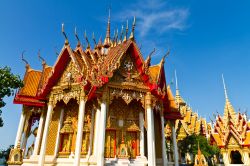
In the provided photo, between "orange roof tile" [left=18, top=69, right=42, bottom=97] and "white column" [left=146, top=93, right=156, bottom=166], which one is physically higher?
"orange roof tile" [left=18, top=69, right=42, bottom=97]

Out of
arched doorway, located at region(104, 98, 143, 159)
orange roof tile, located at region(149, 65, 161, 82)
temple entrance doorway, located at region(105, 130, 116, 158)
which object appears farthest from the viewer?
orange roof tile, located at region(149, 65, 161, 82)

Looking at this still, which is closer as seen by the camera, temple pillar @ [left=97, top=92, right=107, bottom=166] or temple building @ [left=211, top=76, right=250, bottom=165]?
temple pillar @ [left=97, top=92, right=107, bottom=166]

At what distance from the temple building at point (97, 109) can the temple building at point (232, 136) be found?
1697 centimetres

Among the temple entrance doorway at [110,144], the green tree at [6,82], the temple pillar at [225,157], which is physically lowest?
the temple pillar at [225,157]

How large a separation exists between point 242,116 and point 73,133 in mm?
24492

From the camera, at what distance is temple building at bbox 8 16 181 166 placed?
10.4 metres

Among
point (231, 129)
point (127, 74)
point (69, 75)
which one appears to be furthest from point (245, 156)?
point (69, 75)

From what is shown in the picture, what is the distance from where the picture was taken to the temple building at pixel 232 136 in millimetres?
24288

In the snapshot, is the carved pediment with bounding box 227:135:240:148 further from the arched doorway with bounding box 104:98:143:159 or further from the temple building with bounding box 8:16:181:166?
the arched doorway with bounding box 104:98:143:159

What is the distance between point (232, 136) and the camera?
2550 cm

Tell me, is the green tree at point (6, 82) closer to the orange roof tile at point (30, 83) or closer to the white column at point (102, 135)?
the orange roof tile at point (30, 83)

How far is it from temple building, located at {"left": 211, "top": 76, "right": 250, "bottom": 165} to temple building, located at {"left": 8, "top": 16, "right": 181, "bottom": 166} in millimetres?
16973

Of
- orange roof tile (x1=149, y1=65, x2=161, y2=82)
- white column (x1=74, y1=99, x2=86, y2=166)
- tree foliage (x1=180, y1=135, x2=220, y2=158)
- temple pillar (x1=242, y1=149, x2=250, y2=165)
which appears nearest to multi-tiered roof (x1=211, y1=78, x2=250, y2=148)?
temple pillar (x1=242, y1=149, x2=250, y2=165)

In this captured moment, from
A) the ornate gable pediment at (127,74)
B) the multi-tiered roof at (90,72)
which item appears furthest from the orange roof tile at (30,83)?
the ornate gable pediment at (127,74)
